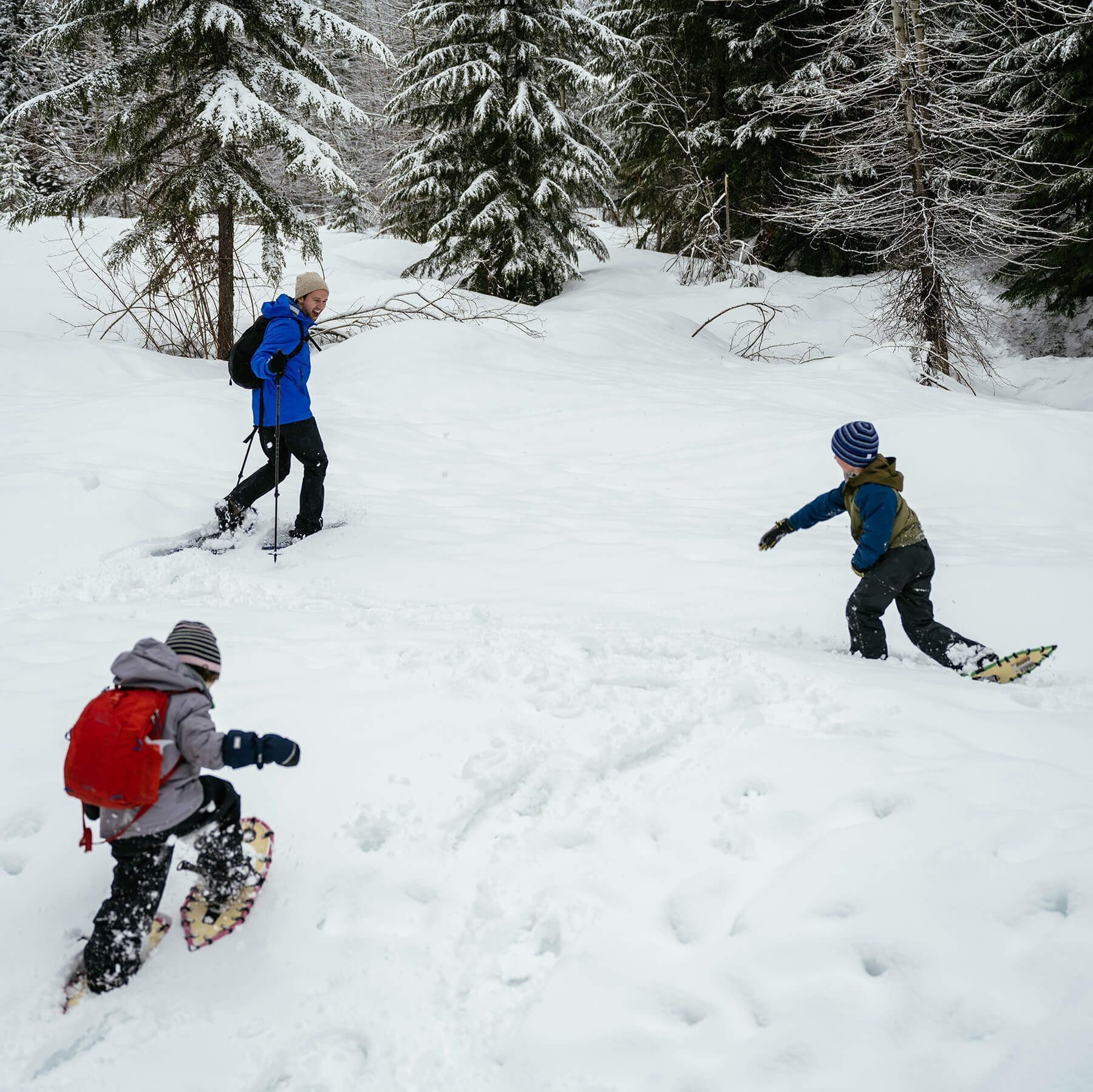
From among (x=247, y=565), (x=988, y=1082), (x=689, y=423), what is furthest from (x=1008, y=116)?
(x=988, y=1082)

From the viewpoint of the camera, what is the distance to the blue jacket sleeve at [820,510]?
4.89m

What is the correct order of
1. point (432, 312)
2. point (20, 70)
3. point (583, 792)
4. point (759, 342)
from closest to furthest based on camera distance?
point (583, 792)
point (432, 312)
point (759, 342)
point (20, 70)

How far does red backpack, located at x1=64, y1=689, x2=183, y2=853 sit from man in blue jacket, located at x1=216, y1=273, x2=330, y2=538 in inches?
152

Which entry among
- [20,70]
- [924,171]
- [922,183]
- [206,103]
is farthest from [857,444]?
[20,70]

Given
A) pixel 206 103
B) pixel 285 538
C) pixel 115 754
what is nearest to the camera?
pixel 115 754

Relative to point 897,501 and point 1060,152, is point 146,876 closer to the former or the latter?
point 897,501

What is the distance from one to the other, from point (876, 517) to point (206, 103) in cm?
1087

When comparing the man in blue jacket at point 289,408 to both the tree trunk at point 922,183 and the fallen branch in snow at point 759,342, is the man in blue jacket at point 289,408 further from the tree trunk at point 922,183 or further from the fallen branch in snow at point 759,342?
the tree trunk at point 922,183

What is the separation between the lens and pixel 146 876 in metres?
2.49

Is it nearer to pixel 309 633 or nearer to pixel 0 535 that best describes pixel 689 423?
pixel 309 633

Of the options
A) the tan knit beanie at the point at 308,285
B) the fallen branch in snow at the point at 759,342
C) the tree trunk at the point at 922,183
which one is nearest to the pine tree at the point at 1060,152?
the tree trunk at the point at 922,183

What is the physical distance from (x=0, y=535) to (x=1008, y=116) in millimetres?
15753

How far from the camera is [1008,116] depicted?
12711mm

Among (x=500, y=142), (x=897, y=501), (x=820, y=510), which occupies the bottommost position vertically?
(x=820, y=510)
